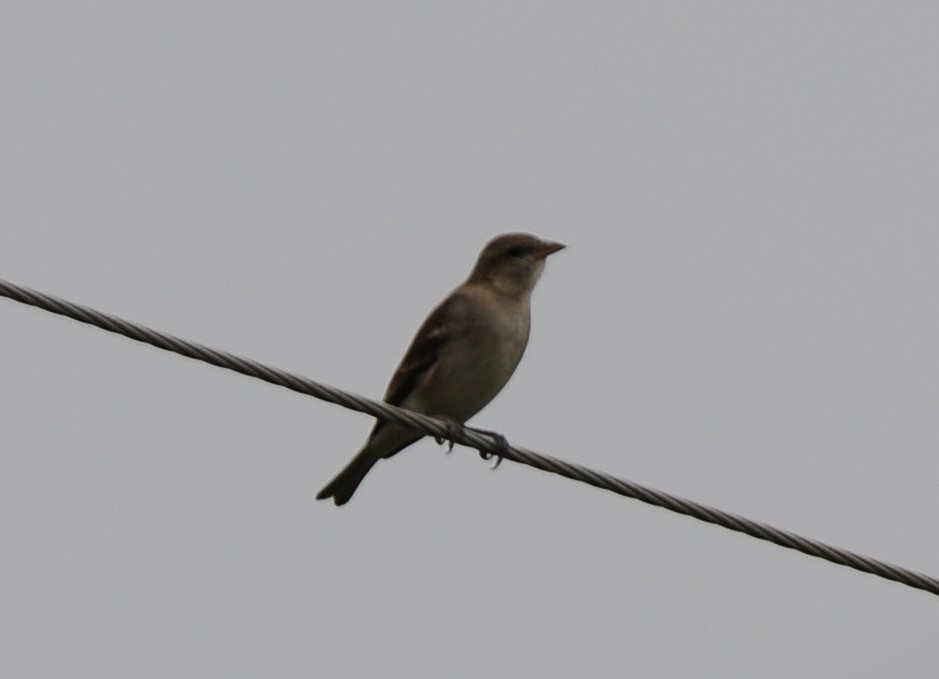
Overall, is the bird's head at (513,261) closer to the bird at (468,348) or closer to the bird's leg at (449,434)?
the bird at (468,348)

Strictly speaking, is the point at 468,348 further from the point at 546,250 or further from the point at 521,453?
the point at 521,453

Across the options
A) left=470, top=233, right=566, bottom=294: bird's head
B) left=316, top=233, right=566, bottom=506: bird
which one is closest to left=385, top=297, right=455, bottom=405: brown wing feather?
left=316, top=233, right=566, bottom=506: bird

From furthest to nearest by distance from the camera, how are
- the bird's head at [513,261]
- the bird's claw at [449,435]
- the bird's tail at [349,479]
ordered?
the bird's tail at [349,479], the bird's head at [513,261], the bird's claw at [449,435]

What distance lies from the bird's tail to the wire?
9.00ft

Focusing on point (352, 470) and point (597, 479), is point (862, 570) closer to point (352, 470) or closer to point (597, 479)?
point (597, 479)

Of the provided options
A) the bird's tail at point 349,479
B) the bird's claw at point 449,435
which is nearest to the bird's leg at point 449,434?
the bird's claw at point 449,435

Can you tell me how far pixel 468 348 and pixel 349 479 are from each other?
1167 mm

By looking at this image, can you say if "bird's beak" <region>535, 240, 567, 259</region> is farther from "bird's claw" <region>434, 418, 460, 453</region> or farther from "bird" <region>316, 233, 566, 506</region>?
"bird's claw" <region>434, 418, 460, 453</region>

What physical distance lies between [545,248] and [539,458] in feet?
9.83

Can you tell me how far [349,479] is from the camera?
9703mm

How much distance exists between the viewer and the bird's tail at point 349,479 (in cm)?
961

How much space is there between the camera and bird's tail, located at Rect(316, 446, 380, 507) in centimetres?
961

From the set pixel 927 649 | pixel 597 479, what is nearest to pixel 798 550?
pixel 597 479

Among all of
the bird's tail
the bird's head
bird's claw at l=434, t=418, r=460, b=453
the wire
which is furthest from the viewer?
the bird's tail
